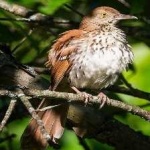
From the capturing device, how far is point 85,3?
4.82 m

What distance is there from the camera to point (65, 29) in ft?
16.8

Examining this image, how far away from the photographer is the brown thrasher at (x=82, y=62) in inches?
177

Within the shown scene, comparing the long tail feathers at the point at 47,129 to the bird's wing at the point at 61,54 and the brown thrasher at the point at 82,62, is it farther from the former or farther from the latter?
the bird's wing at the point at 61,54

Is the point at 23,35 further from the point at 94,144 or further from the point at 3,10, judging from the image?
the point at 94,144

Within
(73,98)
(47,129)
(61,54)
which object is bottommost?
(47,129)

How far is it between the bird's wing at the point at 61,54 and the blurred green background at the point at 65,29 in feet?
0.74

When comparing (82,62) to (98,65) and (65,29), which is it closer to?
(98,65)

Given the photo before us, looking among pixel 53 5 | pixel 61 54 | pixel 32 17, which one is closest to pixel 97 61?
pixel 61 54

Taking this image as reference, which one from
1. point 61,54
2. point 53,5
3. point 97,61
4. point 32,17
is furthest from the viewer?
point 32,17

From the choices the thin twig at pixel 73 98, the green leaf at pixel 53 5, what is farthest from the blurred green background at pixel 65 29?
the green leaf at pixel 53 5

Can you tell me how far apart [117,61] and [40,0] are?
3.81 feet

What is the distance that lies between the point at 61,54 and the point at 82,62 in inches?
9.6

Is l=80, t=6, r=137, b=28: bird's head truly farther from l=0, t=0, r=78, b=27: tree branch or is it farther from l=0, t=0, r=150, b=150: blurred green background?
l=0, t=0, r=78, b=27: tree branch

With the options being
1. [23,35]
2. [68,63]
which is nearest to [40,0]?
[68,63]
